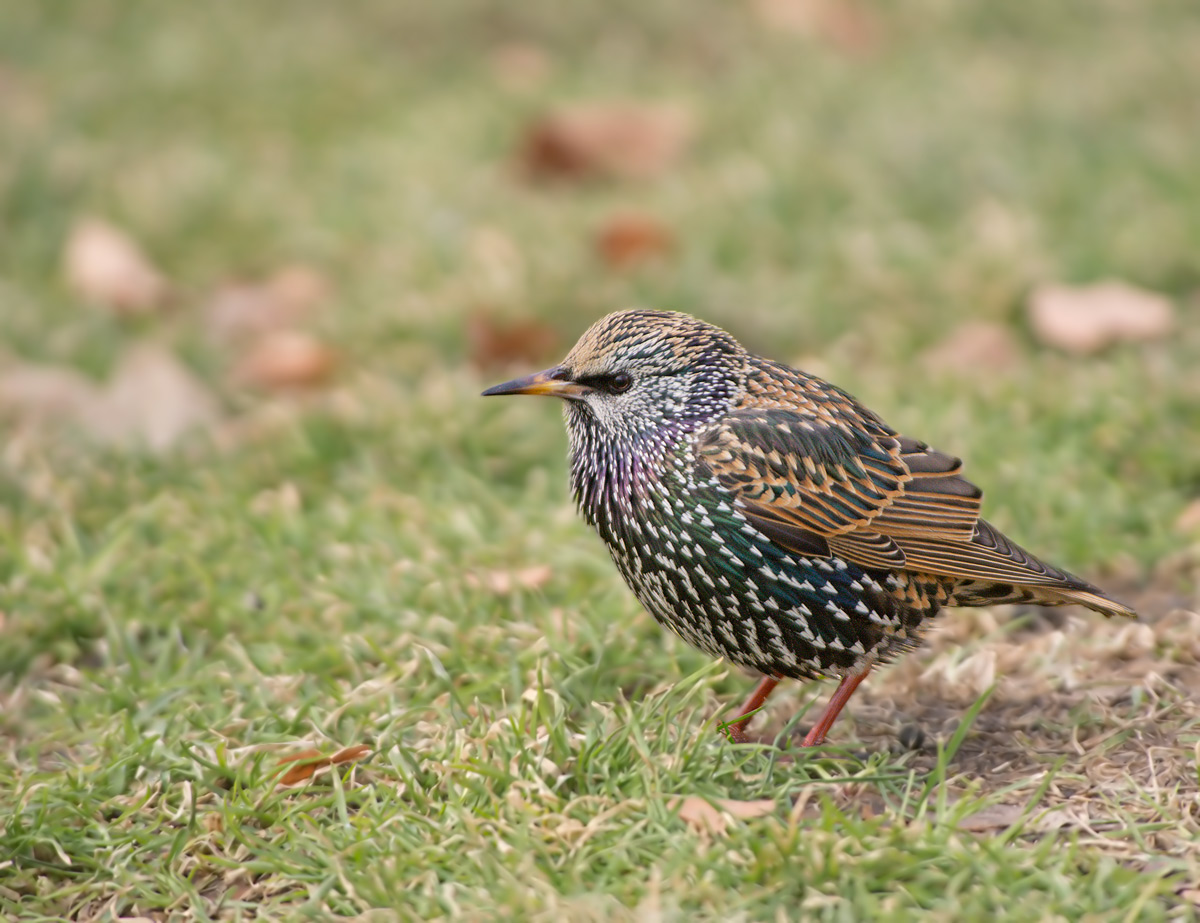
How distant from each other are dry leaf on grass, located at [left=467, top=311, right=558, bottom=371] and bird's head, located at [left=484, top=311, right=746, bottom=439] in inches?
88.3

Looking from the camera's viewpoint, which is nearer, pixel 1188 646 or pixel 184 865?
pixel 184 865

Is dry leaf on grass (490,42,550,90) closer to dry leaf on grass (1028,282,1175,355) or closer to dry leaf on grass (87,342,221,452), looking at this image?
dry leaf on grass (87,342,221,452)

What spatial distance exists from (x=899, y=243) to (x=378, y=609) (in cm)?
351

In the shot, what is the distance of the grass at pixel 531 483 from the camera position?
11.1ft

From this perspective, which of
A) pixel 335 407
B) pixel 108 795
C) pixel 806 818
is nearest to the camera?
pixel 806 818

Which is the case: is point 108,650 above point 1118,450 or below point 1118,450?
below

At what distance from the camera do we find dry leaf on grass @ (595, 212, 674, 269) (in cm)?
708

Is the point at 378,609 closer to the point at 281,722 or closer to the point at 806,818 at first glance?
the point at 281,722

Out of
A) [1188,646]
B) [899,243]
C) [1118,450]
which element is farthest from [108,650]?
[899,243]

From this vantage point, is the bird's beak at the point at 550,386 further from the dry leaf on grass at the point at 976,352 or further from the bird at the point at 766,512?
the dry leaf on grass at the point at 976,352

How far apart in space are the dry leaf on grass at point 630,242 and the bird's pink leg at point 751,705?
3.32 metres

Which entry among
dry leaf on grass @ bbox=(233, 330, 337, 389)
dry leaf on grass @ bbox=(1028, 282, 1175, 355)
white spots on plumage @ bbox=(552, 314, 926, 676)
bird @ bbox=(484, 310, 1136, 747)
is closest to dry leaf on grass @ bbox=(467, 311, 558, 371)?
dry leaf on grass @ bbox=(233, 330, 337, 389)

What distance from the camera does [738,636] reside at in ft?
12.3

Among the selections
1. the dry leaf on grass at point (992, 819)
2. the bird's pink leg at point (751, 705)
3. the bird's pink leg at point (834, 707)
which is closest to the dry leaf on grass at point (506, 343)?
the bird's pink leg at point (751, 705)
